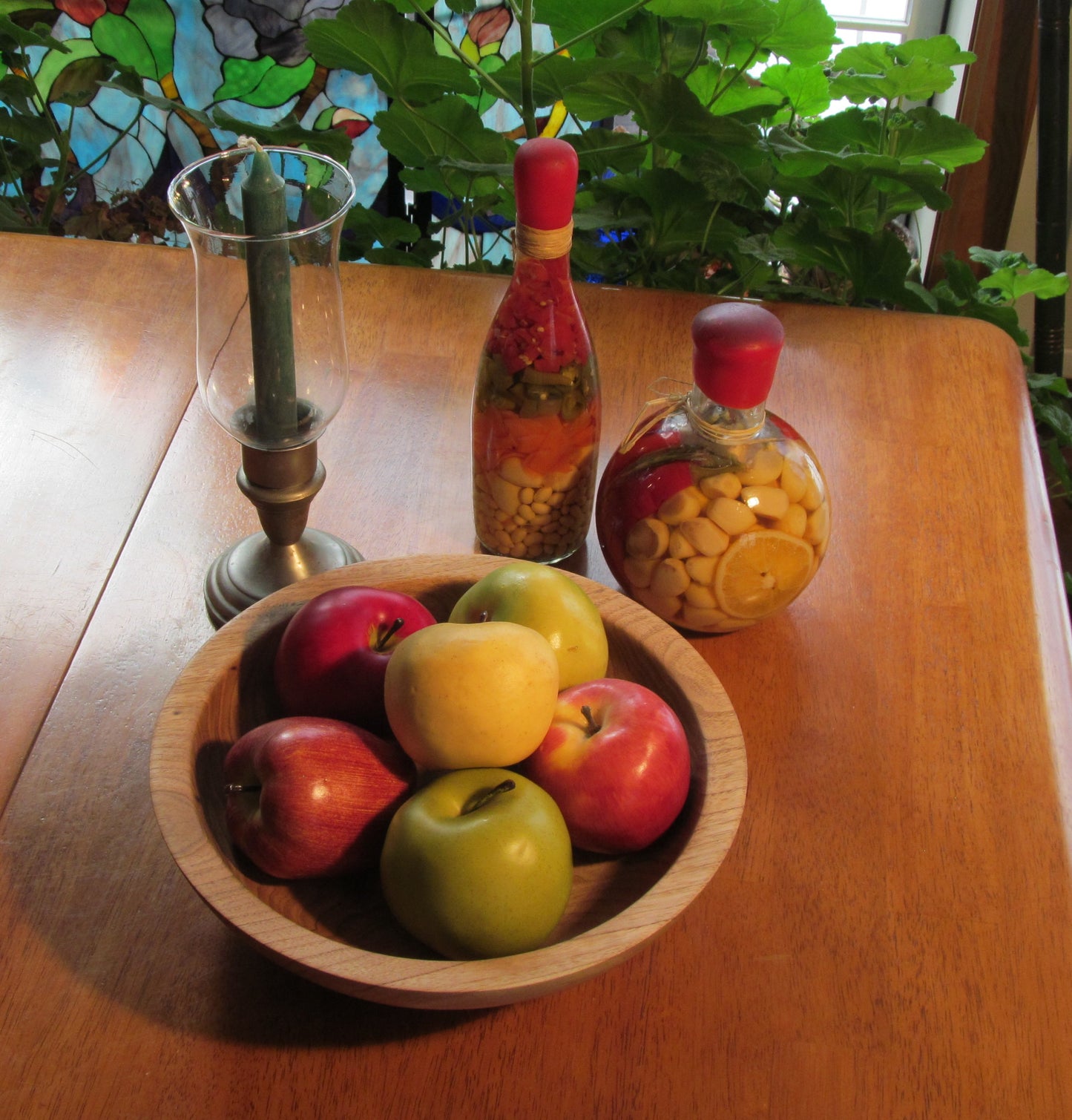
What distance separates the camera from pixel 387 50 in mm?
1006

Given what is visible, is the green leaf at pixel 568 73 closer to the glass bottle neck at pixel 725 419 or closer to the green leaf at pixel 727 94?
the green leaf at pixel 727 94

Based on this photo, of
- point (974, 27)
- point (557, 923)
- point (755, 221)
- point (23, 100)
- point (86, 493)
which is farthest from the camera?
point (974, 27)

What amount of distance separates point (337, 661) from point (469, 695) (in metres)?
0.09

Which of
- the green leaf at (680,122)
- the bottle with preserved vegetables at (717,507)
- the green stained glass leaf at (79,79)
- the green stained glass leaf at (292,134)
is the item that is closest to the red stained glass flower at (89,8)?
the green stained glass leaf at (79,79)

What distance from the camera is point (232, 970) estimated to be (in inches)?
19.6

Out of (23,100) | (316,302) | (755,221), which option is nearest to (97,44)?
(23,100)

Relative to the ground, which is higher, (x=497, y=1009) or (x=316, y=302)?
(x=316, y=302)

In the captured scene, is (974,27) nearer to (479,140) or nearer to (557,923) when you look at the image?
(479,140)

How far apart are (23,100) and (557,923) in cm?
133

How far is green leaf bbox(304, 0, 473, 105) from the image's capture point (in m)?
0.97

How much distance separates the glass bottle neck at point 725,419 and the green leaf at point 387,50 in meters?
0.55

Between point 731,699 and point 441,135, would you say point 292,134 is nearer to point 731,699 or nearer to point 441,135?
point 441,135

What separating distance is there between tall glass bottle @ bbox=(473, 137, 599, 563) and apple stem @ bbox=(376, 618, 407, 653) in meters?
0.16

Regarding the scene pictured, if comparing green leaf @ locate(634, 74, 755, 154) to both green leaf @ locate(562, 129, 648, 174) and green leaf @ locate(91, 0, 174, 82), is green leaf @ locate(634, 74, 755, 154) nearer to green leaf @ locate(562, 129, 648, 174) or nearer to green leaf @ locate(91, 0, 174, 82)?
green leaf @ locate(562, 129, 648, 174)
